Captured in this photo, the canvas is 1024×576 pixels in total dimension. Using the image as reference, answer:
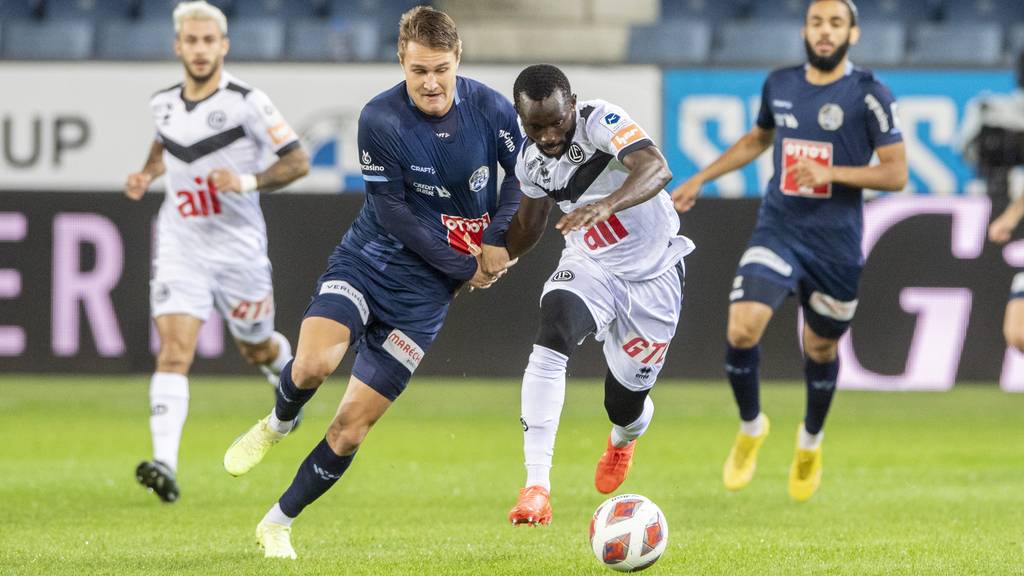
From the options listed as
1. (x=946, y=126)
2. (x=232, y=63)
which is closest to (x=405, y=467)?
(x=232, y=63)

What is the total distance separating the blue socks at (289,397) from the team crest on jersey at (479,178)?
1.01 meters

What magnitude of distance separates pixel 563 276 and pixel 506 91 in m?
7.65

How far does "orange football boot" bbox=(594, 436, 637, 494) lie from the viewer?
24.0ft

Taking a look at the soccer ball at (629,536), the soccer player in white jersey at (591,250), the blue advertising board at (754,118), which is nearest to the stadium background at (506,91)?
the blue advertising board at (754,118)

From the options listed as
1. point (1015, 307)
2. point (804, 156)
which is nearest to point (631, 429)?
point (1015, 307)

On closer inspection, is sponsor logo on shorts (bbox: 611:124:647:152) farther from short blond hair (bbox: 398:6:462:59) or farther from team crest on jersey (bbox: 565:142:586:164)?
short blond hair (bbox: 398:6:462:59)

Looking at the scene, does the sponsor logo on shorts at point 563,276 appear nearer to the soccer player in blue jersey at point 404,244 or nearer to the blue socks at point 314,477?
the soccer player in blue jersey at point 404,244

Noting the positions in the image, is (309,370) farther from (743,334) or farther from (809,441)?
(809,441)

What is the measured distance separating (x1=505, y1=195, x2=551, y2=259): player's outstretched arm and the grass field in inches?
48.9

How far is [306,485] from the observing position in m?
6.34

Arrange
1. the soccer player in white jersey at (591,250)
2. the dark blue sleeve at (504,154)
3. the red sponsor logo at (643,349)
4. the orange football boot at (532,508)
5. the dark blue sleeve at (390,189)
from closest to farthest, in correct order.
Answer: the orange football boot at (532,508)
the soccer player in white jersey at (591,250)
the dark blue sleeve at (390,189)
the dark blue sleeve at (504,154)
the red sponsor logo at (643,349)

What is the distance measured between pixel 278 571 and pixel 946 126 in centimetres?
969

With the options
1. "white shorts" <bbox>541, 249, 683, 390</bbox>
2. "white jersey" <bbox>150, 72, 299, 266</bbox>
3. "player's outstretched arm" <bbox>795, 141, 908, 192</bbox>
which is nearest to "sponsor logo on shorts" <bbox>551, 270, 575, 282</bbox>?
"white shorts" <bbox>541, 249, 683, 390</bbox>

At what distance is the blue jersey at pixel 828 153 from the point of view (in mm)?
8234
